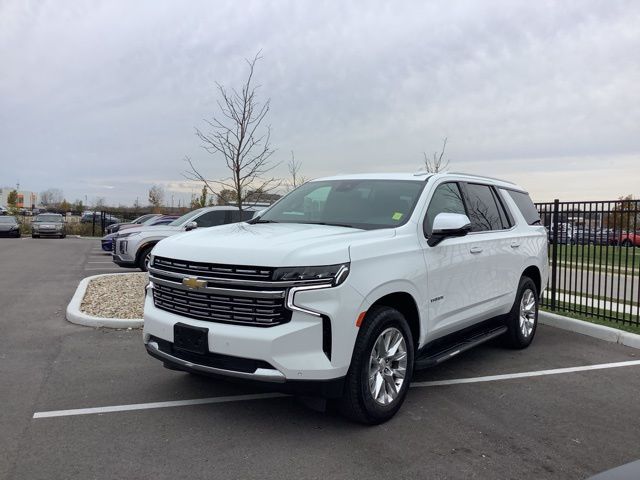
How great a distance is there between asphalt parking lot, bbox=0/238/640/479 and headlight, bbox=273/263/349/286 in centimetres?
115

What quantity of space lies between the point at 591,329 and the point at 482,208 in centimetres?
278

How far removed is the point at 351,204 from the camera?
16.8ft

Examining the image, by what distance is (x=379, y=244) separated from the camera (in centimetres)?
412

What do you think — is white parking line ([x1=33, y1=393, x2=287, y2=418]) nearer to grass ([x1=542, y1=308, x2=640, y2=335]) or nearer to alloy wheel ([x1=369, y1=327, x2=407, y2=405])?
alloy wheel ([x1=369, y1=327, x2=407, y2=405])

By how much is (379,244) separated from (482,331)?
7.43 ft

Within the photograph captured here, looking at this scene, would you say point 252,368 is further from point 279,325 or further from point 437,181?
point 437,181

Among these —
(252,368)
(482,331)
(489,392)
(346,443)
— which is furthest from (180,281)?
(482,331)

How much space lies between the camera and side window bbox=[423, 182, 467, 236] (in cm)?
480

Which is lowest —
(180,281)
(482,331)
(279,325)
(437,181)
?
(482,331)

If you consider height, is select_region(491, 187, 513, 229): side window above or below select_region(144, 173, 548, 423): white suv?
above

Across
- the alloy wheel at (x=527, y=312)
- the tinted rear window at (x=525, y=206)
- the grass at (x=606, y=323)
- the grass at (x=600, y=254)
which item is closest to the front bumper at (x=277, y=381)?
the alloy wheel at (x=527, y=312)

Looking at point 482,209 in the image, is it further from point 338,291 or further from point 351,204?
point 338,291

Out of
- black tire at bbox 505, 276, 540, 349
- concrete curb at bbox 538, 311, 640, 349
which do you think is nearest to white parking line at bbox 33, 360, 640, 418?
black tire at bbox 505, 276, 540, 349

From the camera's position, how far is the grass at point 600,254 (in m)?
7.86
